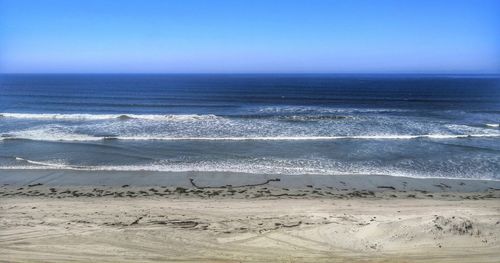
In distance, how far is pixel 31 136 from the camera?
25.8m

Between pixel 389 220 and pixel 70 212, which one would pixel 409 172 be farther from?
pixel 70 212

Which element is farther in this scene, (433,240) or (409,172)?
(409,172)

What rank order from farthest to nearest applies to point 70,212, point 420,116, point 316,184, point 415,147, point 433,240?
point 420,116 < point 415,147 < point 316,184 < point 70,212 < point 433,240


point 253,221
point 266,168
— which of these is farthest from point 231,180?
point 253,221

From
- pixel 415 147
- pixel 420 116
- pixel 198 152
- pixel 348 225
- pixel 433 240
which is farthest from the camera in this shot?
pixel 420 116

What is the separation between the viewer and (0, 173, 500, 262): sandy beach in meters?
9.62

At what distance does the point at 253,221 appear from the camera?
1181 cm

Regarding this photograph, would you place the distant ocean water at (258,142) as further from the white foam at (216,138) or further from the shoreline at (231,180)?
the shoreline at (231,180)

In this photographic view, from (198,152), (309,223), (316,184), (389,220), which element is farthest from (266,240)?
(198,152)

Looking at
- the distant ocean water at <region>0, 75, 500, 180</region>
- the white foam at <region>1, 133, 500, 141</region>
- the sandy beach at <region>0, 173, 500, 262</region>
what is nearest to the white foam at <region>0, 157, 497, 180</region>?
the distant ocean water at <region>0, 75, 500, 180</region>

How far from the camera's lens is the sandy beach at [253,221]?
31.6 ft

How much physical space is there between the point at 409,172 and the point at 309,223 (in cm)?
895

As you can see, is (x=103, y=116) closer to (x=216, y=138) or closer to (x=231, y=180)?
(x=216, y=138)

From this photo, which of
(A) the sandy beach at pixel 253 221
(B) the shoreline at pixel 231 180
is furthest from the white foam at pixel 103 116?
(A) the sandy beach at pixel 253 221
